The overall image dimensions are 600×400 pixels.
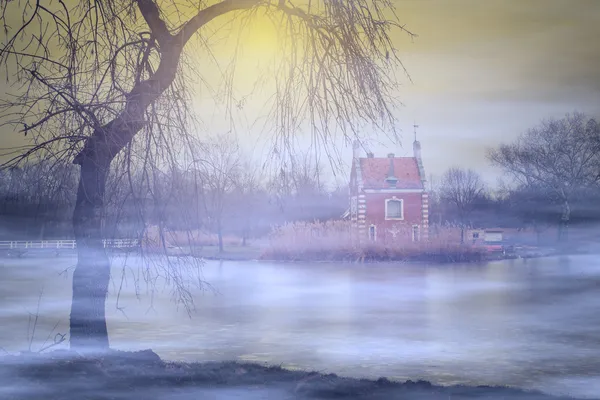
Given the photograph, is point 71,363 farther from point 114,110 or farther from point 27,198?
point 114,110

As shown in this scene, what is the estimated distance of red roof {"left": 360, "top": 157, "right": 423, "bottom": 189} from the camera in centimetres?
1602

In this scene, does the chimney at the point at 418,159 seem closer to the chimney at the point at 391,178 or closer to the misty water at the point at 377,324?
the chimney at the point at 391,178

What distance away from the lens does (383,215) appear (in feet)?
50.7

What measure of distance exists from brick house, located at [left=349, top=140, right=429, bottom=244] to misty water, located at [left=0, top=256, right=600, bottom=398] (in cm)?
310

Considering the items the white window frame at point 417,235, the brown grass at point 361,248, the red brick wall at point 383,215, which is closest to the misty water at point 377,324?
the brown grass at point 361,248

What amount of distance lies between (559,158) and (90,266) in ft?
23.7

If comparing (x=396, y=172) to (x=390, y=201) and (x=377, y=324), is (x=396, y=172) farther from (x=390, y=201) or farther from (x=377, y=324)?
(x=377, y=324)

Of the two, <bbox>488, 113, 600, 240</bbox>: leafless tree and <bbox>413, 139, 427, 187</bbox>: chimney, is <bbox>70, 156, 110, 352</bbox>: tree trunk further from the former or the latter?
<bbox>413, 139, 427, 187</bbox>: chimney

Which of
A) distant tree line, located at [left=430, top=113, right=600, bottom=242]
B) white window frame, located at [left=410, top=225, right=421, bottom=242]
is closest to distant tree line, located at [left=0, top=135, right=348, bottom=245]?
distant tree line, located at [left=430, top=113, right=600, bottom=242]

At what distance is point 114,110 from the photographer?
3.21 meters

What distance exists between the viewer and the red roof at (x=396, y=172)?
16.0 metres

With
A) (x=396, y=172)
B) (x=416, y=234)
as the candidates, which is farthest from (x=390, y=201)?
(x=416, y=234)

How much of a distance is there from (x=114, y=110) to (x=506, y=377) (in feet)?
7.96

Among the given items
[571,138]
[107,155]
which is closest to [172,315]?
[107,155]
